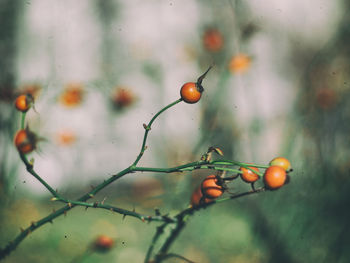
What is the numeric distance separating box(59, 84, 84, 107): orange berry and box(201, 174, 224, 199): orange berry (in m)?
1.03

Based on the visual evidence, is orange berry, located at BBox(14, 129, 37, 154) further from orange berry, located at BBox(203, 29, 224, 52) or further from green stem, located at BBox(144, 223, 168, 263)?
orange berry, located at BBox(203, 29, 224, 52)

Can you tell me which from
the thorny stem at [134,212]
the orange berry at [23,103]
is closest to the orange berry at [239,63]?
the thorny stem at [134,212]

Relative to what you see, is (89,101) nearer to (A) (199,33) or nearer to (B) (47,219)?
(A) (199,33)

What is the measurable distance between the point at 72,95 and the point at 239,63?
2.61ft

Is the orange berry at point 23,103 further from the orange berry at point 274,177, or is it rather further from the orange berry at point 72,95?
the orange berry at point 72,95

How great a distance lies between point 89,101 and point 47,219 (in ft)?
3.32

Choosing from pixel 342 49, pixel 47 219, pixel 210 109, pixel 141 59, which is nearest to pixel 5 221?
pixel 47 219

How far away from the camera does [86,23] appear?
115cm

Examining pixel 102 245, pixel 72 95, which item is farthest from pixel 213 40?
pixel 102 245

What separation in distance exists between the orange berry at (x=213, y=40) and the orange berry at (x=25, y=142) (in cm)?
82

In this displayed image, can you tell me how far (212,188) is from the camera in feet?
1.71

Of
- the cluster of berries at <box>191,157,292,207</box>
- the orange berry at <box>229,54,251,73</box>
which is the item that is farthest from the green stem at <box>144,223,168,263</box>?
the orange berry at <box>229,54,251,73</box>

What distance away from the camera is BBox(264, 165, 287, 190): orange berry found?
1.49 feet

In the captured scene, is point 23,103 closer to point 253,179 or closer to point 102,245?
point 253,179
